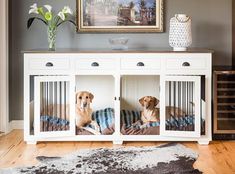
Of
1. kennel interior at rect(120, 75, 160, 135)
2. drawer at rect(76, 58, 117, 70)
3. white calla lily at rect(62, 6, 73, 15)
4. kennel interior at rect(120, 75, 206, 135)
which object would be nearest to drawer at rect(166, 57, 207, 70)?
kennel interior at rect(120, 75, 206, 135)

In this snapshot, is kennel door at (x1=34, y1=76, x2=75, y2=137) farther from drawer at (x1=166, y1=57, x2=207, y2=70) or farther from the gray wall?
drawer at (x1=166, y1=57, x2=207, y2=70)

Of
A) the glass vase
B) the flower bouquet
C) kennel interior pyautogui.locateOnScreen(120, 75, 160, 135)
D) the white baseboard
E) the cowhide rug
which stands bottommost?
the cowhide rug

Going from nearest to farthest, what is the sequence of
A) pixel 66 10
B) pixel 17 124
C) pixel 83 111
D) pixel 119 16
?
pixel 83 111
pixel 66 10
pixel 119 16
pixel 17 124

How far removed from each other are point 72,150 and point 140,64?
3.25ft

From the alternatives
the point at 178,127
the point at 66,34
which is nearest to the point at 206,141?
the point at 178,127

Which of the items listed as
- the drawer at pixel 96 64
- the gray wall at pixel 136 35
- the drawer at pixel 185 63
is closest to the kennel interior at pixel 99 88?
the gray wall at pixel 136 35

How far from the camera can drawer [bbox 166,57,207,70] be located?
3.78m

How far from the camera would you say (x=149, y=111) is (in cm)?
392

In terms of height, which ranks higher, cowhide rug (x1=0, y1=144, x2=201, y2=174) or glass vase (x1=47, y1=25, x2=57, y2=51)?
glass vase (x1=47, y1=25, x2=57, y2=51)

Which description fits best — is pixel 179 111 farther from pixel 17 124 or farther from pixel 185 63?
pixel 17 124

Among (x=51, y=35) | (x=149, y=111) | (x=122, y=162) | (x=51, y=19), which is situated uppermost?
(x=51, y=19)

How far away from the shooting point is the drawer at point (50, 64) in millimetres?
3805

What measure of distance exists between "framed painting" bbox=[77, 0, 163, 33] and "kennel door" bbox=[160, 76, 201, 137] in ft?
2.71

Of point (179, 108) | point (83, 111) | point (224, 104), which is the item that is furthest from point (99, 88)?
point (224, 104)
